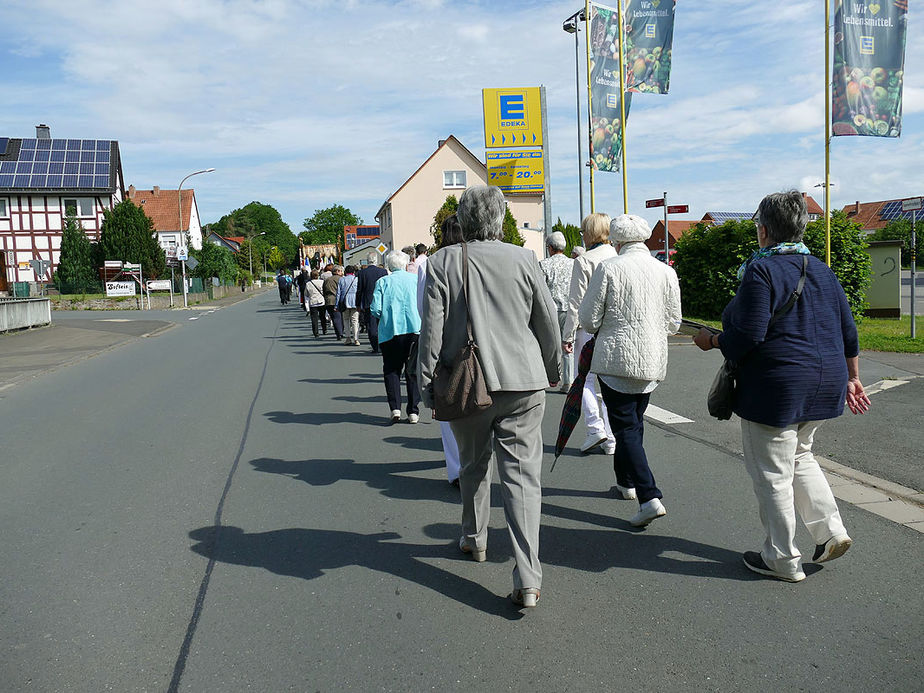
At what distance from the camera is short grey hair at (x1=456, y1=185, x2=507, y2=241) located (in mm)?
3682

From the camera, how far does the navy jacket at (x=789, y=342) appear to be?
11.9 feet

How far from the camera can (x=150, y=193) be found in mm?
98312

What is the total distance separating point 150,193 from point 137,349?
87.9 m

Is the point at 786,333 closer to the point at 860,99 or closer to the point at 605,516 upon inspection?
the point at 605,516

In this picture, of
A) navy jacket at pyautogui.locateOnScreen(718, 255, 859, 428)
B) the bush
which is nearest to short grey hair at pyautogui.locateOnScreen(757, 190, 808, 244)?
navy jacket at pyautogui.locateOnScreen(718, 255, 859, 428)

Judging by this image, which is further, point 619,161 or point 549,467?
point 619,161

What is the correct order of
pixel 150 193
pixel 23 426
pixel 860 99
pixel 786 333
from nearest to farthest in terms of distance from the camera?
1. pixel 786 333
2. pixel 23 426
3. pixel 860 99
4. pixel 150 193

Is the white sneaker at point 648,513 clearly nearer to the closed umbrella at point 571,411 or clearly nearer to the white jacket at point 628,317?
the closed umbrella at point 571,411

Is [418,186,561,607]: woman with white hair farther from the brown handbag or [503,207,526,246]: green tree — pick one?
[503,207,526,246]: green tree

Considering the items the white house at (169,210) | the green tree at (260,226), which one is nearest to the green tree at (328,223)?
the green tree at (260,226)

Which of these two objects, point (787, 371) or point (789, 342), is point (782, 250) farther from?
point (787, 371)

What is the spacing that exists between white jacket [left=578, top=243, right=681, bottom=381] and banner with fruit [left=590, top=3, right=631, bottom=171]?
1377 centimetres

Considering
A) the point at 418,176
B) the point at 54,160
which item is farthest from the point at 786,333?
the point at 54,160

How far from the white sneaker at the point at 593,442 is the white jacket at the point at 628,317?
192 centimetres
